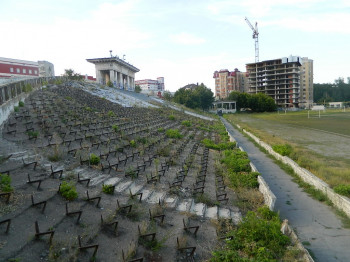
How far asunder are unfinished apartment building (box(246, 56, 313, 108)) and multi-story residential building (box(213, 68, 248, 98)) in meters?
14.5

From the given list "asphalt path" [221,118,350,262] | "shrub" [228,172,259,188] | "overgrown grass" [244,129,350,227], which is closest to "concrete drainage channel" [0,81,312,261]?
"shrub" [228,172,259,188]

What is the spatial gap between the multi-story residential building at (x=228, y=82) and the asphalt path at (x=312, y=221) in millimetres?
112631

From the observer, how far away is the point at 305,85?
4530 inches

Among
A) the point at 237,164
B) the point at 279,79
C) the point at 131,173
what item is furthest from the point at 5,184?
the point at 279,79

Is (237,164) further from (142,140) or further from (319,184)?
(142,140)

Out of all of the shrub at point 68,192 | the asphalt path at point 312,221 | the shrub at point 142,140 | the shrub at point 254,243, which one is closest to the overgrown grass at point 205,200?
the shrub at point 254,243

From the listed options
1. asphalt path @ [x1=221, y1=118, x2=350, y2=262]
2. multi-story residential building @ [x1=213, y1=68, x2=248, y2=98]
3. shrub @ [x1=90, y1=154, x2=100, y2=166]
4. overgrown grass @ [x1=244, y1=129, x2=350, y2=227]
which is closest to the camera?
asphalt path @ [x1=221, y1=118, x2=350, y2=262]

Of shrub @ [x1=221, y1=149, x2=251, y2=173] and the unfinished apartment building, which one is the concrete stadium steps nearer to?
shrub @ [x1=221, y1=149, x2=251, y2=173]

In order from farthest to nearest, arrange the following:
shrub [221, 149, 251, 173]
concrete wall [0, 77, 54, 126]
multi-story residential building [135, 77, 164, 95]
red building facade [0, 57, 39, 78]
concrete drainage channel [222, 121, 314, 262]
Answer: multi-story residential building [135, 77, 164, 95] < red building facade [0, 57, 39, 78] < shrub [221, 149, 251, 173] < concrete wall [0, 77, 54, 126] < concrete drainage channel [222, 121, 314, 262]

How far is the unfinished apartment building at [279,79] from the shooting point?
98.5 m

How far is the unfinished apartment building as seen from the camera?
98.5m

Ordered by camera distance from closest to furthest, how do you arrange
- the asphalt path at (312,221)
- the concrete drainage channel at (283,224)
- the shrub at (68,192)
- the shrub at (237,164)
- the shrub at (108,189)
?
the concrete drainage channel at (283,224), the shrub at (68,192), the asphalt path at (312,221), the shrub at (108,189), the shrub at (237,164)

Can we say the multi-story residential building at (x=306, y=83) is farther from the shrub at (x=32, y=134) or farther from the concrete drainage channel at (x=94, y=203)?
the shrub at (x=32, y=134)

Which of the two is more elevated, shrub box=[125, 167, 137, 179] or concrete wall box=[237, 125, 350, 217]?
shrub box=[125, 167, 137, 179]
